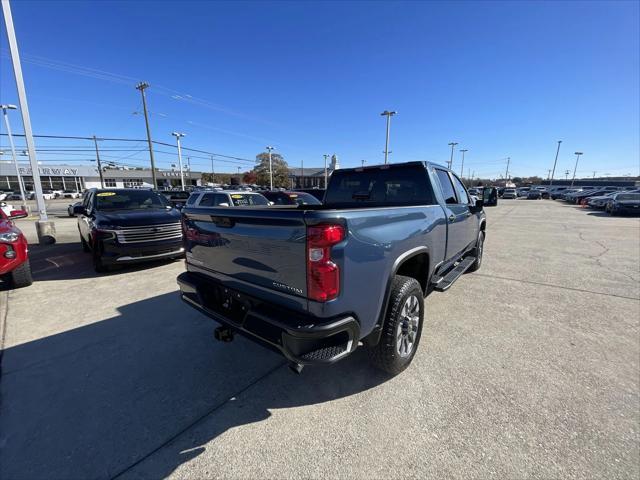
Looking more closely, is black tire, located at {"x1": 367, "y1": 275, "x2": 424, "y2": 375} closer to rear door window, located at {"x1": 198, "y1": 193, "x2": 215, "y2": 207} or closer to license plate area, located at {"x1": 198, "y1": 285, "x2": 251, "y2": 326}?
license plate area, located at {"x1": 198, "y1": 285, "x2": 251, "y2": 326}

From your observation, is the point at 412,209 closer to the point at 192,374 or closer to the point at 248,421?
the point at 248,421

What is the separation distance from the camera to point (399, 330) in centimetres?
251

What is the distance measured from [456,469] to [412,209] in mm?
1946

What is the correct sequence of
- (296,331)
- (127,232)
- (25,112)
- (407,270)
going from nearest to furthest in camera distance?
(296,331), (407,270), (127,232), (25,112)

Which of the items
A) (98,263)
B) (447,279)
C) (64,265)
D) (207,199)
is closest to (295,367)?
(447,279)

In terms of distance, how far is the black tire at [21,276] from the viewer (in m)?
4.65

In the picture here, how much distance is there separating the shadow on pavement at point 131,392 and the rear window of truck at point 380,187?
197cm

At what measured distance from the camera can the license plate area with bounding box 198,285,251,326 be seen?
2.31 meters

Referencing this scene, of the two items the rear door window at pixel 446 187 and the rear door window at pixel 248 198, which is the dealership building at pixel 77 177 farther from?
the rear door window at pixel 446 187

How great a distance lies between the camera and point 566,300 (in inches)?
173

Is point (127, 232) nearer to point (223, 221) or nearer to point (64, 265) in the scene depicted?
point (64, 265)

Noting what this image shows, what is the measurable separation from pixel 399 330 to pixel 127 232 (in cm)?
536

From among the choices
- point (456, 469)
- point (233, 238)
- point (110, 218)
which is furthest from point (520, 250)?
point (110, 218)

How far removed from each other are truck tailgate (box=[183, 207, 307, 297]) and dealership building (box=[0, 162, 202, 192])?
198 feet
